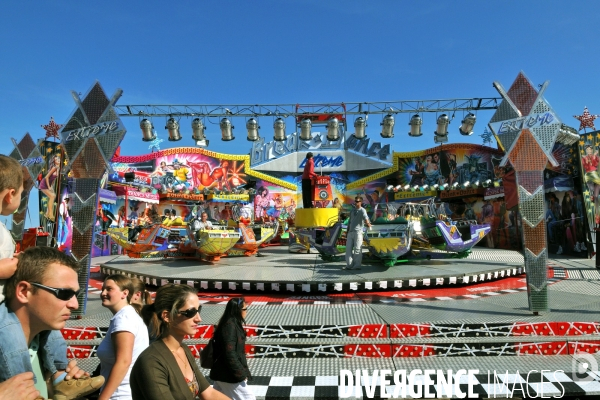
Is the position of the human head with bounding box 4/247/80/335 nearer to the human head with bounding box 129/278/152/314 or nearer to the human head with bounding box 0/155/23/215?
the human head with bounding box 0/155/23/215

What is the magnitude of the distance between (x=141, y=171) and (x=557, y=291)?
21.7m

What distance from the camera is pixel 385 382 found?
3.41 m

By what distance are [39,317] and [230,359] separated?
1448 mm

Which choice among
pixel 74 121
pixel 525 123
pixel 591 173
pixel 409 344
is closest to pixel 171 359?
pixel 409 344

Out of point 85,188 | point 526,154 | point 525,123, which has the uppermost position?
point 525,123

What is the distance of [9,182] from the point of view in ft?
5.21

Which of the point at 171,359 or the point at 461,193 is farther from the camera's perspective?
the point at 461,193

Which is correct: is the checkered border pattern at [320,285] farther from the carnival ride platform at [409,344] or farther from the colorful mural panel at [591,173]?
the colorful mural panel at [591,173]

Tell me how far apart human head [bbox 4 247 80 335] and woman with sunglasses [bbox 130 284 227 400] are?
0.52 m

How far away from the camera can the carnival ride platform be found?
3.39 m

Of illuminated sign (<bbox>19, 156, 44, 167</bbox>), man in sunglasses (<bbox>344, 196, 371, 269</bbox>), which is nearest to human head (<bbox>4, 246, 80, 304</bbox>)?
man in sunglasses (<bbox>344, 196, 371, 269</bbox>)

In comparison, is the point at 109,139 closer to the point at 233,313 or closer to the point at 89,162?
the point at 89,162

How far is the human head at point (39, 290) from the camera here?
1422mm

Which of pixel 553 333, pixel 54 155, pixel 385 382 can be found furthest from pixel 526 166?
pixel 54 155
